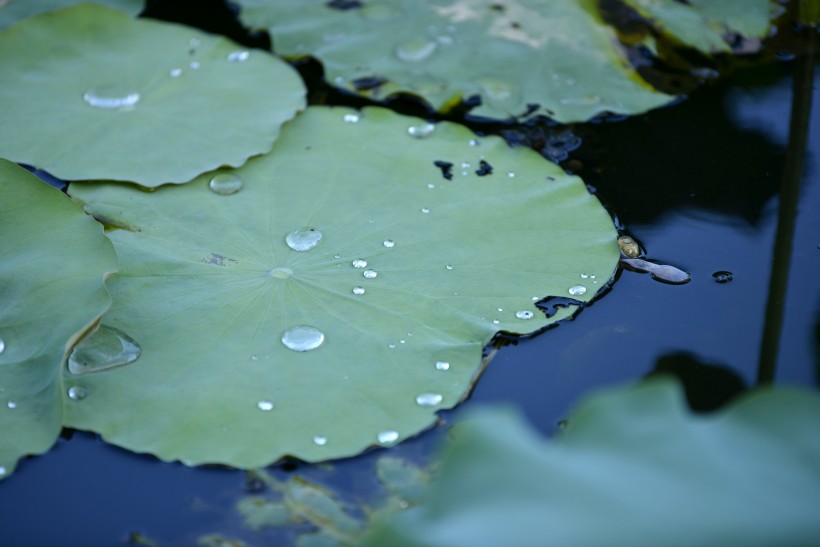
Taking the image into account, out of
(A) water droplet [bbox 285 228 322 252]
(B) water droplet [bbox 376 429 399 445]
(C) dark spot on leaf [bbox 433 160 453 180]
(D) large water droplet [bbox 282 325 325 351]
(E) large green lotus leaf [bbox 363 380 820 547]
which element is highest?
(E) large green lotus leaf [bbox 363 380 820 547]

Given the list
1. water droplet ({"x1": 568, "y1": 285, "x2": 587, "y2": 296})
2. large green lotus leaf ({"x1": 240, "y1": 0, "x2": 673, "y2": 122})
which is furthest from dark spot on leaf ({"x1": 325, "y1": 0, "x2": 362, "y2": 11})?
water droplet ({"x1": 568, "y1": 285, "x2": 587, "y2": 296})

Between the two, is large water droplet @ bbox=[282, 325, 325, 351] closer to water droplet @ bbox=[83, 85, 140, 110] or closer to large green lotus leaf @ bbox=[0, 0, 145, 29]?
water droplet @ bbox=[83, 85, 140, 110]

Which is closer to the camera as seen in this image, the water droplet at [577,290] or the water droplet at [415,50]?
the water droplet at [577,290]

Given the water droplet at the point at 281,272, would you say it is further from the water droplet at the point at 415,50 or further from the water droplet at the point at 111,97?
the water droplet at the point at 415,50

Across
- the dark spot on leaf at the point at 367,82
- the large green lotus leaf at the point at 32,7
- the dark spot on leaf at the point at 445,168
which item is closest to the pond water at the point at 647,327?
the dark spot on leaf at the point at 445,168

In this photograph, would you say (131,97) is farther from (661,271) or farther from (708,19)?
(708,19)

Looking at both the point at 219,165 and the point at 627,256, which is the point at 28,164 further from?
the point at 627,256

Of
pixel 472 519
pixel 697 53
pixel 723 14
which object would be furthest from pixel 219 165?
pixel 723 14
